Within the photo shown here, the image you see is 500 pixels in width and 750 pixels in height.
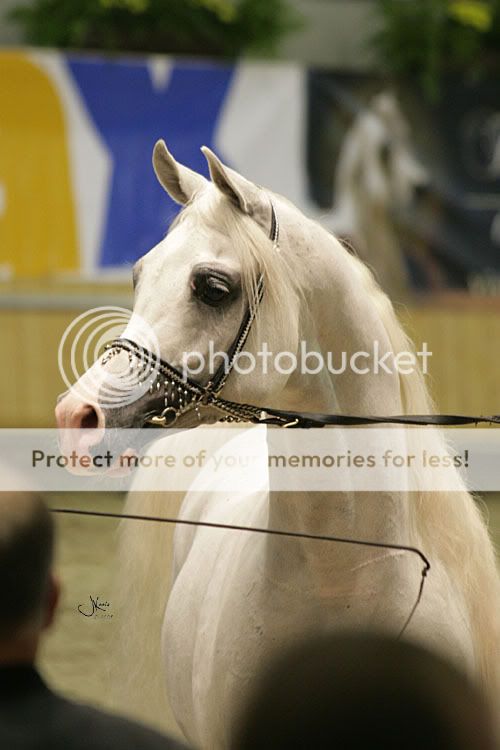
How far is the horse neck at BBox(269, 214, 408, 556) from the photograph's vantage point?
1953mm

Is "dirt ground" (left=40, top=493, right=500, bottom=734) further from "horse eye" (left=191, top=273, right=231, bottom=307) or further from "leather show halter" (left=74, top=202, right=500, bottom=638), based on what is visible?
"horse eye" (left=191, top=273, right=231, bottom=307)

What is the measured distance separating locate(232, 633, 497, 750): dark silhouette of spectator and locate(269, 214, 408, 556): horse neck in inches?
36.1

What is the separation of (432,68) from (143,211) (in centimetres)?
290

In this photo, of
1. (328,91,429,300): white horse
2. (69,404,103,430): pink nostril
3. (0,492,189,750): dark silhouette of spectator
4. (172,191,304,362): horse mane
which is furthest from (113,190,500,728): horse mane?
(328,91,429,300): white horse

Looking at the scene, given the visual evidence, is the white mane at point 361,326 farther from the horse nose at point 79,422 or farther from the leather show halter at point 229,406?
the horse nose at point 79,422

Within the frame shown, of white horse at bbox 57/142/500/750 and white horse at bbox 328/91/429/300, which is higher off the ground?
white horse at bbox 328/91/429/300

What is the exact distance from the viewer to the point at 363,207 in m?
6.67

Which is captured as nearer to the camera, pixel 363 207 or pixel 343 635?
pixel 343 635

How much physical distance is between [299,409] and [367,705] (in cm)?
109

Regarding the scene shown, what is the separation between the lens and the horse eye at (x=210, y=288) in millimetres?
1843

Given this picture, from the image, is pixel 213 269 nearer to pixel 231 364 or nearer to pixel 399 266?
pixel 231 364

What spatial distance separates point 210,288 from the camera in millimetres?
1849

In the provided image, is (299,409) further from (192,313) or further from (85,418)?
(85,418)

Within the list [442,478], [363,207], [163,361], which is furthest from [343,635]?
[363,207]
